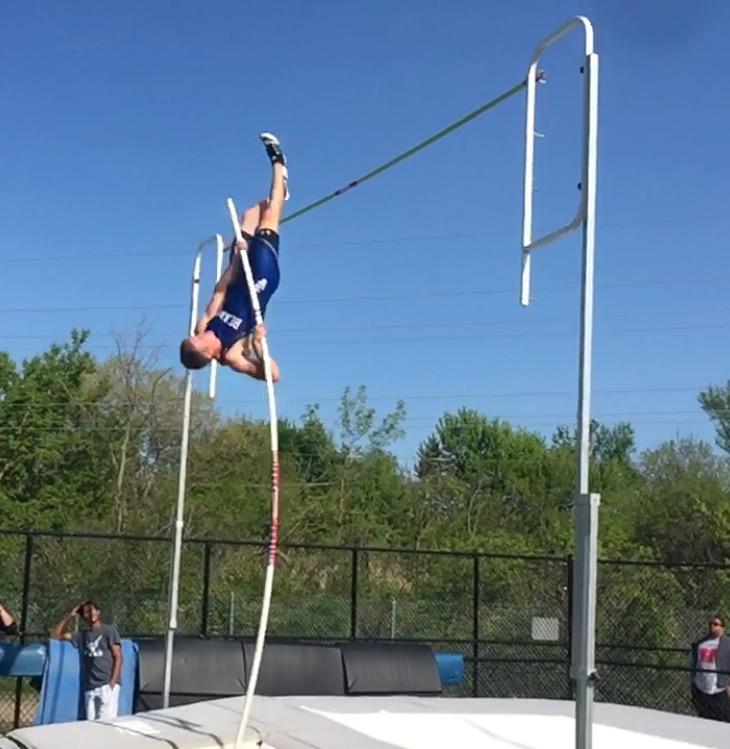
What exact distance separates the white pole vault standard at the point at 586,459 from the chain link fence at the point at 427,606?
7.67 meters

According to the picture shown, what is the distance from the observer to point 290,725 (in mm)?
4766

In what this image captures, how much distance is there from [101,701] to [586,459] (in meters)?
6.61

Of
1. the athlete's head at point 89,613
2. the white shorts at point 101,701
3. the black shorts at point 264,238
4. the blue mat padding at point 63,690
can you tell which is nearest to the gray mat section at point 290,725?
the black shorts at point 264,238

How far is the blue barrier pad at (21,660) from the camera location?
31.7 ft

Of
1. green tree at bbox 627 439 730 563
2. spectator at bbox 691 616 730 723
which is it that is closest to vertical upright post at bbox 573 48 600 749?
spectator at bbox 691 616 730 723

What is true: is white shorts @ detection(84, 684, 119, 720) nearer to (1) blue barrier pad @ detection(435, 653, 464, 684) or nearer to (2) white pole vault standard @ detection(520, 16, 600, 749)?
(1) blue barrier pad @ detection(435, 653, 464, 684)

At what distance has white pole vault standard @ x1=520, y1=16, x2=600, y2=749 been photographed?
13.2 ft

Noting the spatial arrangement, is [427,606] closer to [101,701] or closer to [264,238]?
[101,701]

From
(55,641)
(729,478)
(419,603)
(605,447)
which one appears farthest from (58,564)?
(605,447)

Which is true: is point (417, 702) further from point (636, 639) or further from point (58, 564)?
point (58, 564)

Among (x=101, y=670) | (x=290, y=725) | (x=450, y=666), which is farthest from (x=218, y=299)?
(x=450, y=666)

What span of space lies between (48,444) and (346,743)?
104ft

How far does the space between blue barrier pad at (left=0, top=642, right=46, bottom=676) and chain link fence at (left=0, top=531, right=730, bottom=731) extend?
0.81m

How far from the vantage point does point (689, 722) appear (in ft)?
17.5
